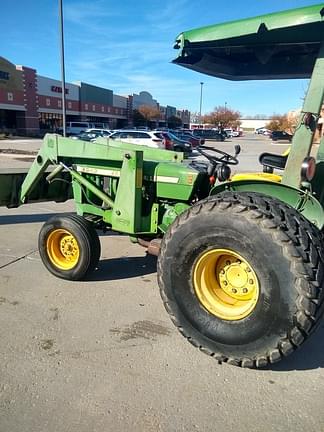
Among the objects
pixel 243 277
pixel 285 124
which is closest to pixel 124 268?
pixel 243 277

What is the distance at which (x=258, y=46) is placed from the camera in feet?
11.0

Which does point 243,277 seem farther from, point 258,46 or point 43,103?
point 43,103

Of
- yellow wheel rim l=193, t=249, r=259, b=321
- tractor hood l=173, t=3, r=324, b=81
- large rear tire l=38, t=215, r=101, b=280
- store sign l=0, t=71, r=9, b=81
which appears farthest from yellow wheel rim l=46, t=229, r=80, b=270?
store sign l=0, t=71, r=9, b=81

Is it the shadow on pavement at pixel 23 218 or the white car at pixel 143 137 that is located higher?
the white car at pixel 143 137

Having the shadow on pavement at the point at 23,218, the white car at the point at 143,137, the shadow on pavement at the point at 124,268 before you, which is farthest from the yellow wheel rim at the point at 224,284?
the white car at the point at 143,137

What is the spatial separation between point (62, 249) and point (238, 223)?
97.0 inches

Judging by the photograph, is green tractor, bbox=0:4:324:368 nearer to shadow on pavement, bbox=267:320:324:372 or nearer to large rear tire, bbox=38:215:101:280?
large rear tire, bbox=38:215:101:280

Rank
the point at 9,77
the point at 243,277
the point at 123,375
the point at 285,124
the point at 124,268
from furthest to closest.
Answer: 1. the point at 285,124
2. the point at 9,77
3. the point at 124,268
4. the point at 243,277
5. the point at 123,375

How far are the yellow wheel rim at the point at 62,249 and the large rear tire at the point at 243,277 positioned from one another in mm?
1644

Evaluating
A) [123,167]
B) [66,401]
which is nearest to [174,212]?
[123,167]

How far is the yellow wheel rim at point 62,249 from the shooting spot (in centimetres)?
435

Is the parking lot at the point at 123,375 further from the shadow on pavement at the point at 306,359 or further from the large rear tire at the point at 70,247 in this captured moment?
the large rear tire at the point at 70,247

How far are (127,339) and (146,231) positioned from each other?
4.12 feet

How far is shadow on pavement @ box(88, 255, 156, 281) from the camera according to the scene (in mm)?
4539
